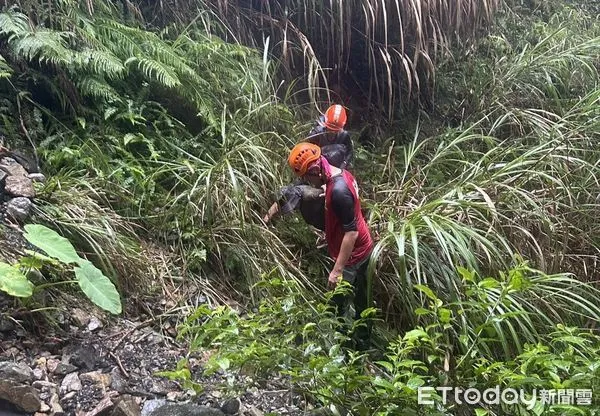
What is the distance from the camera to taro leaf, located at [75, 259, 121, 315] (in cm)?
235

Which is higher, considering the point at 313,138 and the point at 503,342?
the point at 313,138

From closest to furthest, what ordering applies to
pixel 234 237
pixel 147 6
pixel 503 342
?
1. pixel 503 342
2. pixel 234 237
3. pixel 147 6

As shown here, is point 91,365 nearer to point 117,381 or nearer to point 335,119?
point 117,381

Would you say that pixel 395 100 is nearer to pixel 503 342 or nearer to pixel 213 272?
pixel 213 272

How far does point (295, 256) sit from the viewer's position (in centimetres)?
372

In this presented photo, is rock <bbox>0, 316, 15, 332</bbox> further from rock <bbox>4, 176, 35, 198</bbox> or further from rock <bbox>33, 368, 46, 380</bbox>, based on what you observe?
rock <bbox>4, 176, 35, 198</bbox>


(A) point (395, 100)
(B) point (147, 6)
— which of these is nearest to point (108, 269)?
(B) point (147, 6)

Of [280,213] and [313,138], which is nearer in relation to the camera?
[280,213]

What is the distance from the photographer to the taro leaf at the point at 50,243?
235cm

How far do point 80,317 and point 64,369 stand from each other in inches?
12.1

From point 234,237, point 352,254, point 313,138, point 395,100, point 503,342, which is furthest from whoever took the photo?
point 395,100

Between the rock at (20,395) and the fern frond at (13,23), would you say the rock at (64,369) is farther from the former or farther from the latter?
the fern frond at (13,23)

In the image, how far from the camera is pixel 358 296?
349 cm

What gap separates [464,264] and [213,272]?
4.81 ft
